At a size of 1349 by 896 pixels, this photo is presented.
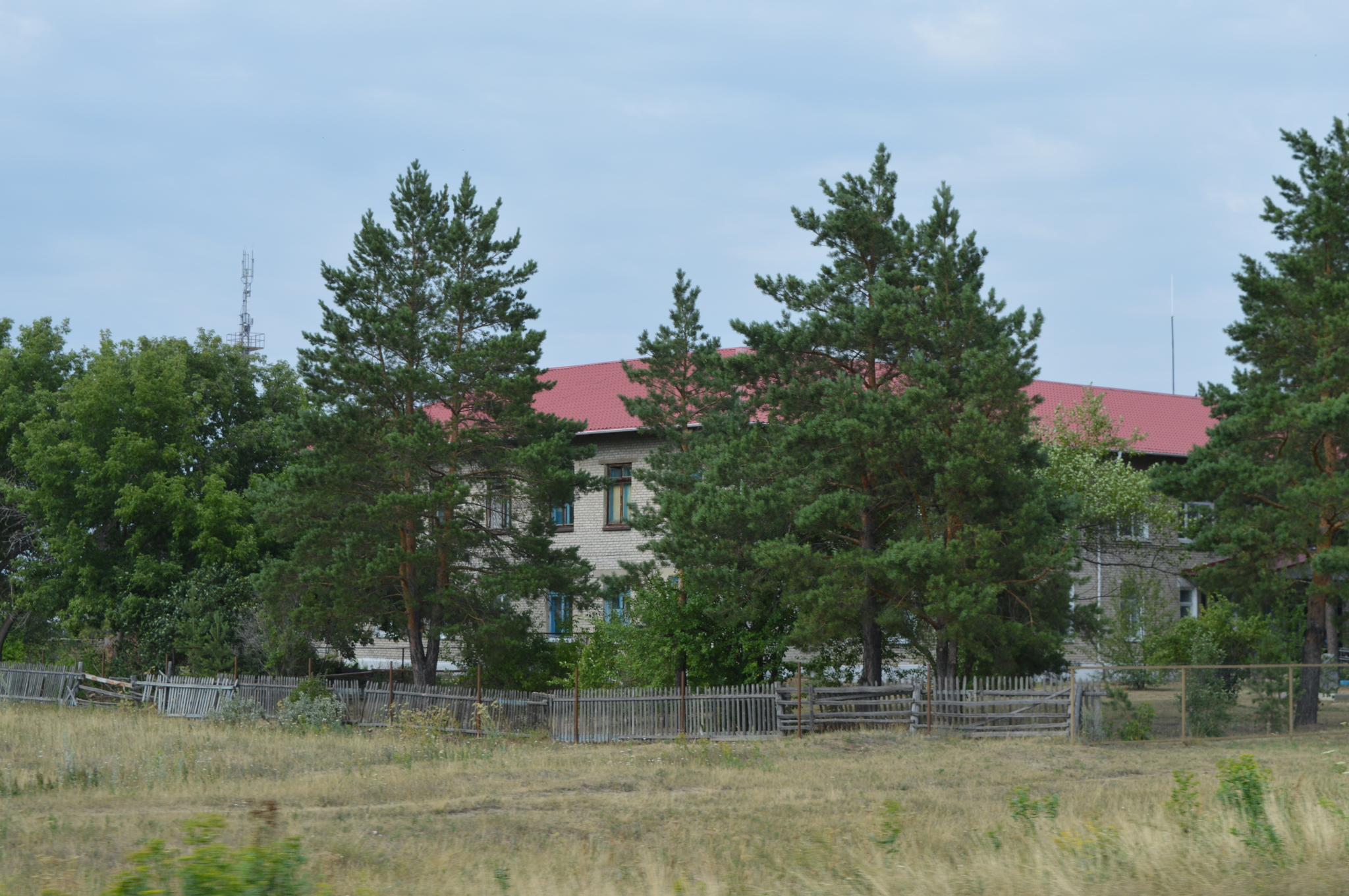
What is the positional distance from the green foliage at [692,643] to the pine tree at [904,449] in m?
2.91

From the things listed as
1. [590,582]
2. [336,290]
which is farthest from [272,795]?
[336,290]

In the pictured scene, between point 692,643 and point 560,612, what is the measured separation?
11.4m

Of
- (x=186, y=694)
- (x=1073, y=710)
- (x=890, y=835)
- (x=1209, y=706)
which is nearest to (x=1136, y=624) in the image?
(x=1209, y=706)

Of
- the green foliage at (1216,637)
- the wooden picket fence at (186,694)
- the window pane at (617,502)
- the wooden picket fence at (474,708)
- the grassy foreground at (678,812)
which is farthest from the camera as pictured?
the window pane at (617,502)

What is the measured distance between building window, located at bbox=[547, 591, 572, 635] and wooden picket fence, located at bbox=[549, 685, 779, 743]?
3.12m

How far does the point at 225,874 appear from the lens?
630 centimetres

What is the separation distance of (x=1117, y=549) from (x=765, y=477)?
747 inches

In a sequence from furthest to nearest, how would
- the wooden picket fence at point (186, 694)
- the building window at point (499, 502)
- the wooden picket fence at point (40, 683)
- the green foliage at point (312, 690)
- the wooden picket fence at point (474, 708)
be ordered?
the wooden picket fence at point (40, 683)
the wooden picket fence at point (186, 694)
the green foliage at point (312, 690)
the building window at point (499, 502)
the wooden picket fence at point (474, 708)

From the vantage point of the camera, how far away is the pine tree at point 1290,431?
24500 mm

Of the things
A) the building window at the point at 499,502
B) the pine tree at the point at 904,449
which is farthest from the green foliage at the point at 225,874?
the building window at the point at 499,502

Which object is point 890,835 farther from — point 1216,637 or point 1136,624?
point 1136,624

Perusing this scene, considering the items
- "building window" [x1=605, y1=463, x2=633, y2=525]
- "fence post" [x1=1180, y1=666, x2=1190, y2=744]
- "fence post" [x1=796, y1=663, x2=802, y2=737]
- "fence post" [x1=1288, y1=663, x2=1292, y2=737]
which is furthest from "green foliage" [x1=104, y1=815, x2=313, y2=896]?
"building window" [x1=605, y1=463, x2=633, y2=525]

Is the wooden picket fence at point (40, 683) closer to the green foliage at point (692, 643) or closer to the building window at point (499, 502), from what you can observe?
the building window at point (499, 502)

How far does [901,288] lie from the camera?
85.5 feet
